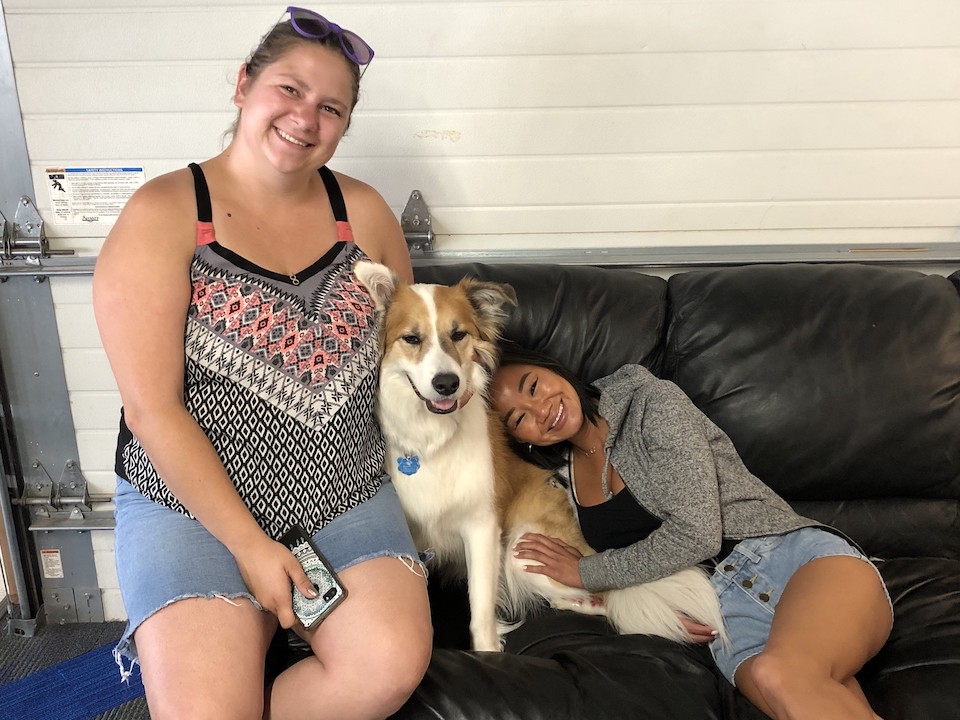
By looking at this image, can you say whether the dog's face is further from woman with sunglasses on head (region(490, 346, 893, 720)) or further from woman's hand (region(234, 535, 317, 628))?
woman's hand (region(234, 535, 317, 628))

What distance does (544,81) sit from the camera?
2.07 m

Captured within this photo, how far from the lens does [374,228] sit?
168cm

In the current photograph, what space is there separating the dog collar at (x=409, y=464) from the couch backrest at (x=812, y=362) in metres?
0.51

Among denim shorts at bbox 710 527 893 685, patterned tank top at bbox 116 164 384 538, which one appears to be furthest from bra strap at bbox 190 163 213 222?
denim shorts at bbox 710 527 893 685

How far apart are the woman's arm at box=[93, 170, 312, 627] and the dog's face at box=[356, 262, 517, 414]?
1.34ft

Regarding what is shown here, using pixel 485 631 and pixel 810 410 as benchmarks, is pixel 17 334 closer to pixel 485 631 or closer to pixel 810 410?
pixel 485 631

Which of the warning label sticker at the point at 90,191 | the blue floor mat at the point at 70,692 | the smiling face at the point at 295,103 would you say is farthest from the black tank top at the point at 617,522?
the warning label sticker at the point at 90,191

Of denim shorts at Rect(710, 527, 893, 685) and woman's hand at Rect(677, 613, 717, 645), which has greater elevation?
denim shorts at Rect(710, 527, 893, 685)

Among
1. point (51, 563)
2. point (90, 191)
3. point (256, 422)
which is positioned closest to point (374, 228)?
point (256, 422)

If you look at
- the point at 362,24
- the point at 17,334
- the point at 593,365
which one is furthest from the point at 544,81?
the point at 17,334

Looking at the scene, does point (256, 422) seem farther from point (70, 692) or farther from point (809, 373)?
point (809, 373)

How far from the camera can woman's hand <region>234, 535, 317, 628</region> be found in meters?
1.32

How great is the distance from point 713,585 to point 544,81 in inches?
59.6

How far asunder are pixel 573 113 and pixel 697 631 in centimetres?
152
